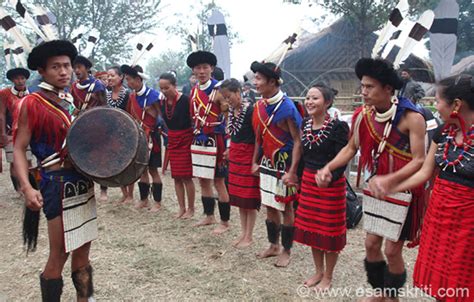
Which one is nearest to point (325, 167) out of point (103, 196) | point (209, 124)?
point (209, 124)

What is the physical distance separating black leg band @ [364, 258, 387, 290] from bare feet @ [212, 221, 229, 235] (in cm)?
237

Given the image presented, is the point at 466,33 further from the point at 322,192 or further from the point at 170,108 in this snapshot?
the point at 322,192

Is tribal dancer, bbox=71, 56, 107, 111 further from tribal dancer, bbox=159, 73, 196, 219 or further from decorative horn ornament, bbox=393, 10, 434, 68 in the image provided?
decorative horn ornament, bbox=393, 10, 434, 68

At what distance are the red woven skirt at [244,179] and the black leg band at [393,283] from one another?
1783 mm

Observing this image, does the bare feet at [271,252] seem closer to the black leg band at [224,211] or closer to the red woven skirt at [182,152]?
the black leg band at [224,211]

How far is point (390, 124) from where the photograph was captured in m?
A: 2.88

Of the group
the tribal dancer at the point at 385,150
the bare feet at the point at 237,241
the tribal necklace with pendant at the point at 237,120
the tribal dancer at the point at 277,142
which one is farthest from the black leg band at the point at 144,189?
the tribal dancer at the point at 385,150

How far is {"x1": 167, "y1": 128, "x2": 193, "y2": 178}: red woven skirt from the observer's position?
218 inches

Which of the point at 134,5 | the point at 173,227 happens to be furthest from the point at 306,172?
the point at 134,5

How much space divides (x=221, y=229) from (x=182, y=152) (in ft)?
3.86

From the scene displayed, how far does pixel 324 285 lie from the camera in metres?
3.62

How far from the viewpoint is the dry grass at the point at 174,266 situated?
142 inches

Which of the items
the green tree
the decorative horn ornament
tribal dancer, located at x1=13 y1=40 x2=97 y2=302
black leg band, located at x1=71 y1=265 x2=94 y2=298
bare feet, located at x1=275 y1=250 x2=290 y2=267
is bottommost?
bare feet, located at x1=275 y1=250 x2=290 y2=267

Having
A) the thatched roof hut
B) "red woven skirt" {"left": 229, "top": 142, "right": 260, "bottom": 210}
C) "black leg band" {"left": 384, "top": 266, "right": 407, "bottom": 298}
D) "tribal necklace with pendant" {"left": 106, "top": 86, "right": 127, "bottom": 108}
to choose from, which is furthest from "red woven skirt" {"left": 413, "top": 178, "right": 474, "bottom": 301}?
the thatched roof hut
